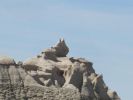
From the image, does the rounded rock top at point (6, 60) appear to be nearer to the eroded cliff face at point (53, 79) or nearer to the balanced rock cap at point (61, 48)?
the eroded cliff face at point (53, 79)

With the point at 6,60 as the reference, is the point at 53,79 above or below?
below

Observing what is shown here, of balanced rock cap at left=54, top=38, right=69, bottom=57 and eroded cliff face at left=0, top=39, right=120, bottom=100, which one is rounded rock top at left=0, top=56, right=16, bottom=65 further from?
balanced rock cap at left=54, top=38, right=69, bottom=57

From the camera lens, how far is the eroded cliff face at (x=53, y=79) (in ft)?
248

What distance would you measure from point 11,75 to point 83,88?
6248mm

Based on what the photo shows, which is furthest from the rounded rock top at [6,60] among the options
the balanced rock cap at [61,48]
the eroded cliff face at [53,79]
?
the balanced rock cap at [61,48]

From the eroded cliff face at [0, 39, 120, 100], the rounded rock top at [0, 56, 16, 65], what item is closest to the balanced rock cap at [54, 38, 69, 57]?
the eroded cliff face at [0, 39, 120, 100]

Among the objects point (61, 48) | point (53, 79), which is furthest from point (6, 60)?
point (61, 48)

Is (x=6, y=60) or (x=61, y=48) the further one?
(x=61, y=48)

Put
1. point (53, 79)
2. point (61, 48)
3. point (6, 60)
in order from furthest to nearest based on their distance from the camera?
point (61, 48), point (53, 79), point (6, 60)

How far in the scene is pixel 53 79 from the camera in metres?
78.9

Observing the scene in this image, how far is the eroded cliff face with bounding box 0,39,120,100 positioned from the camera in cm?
7562

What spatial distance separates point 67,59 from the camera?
272ft

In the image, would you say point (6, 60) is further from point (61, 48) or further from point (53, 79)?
point (61, 48)

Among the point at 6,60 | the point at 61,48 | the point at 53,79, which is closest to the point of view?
the point at 6,60
